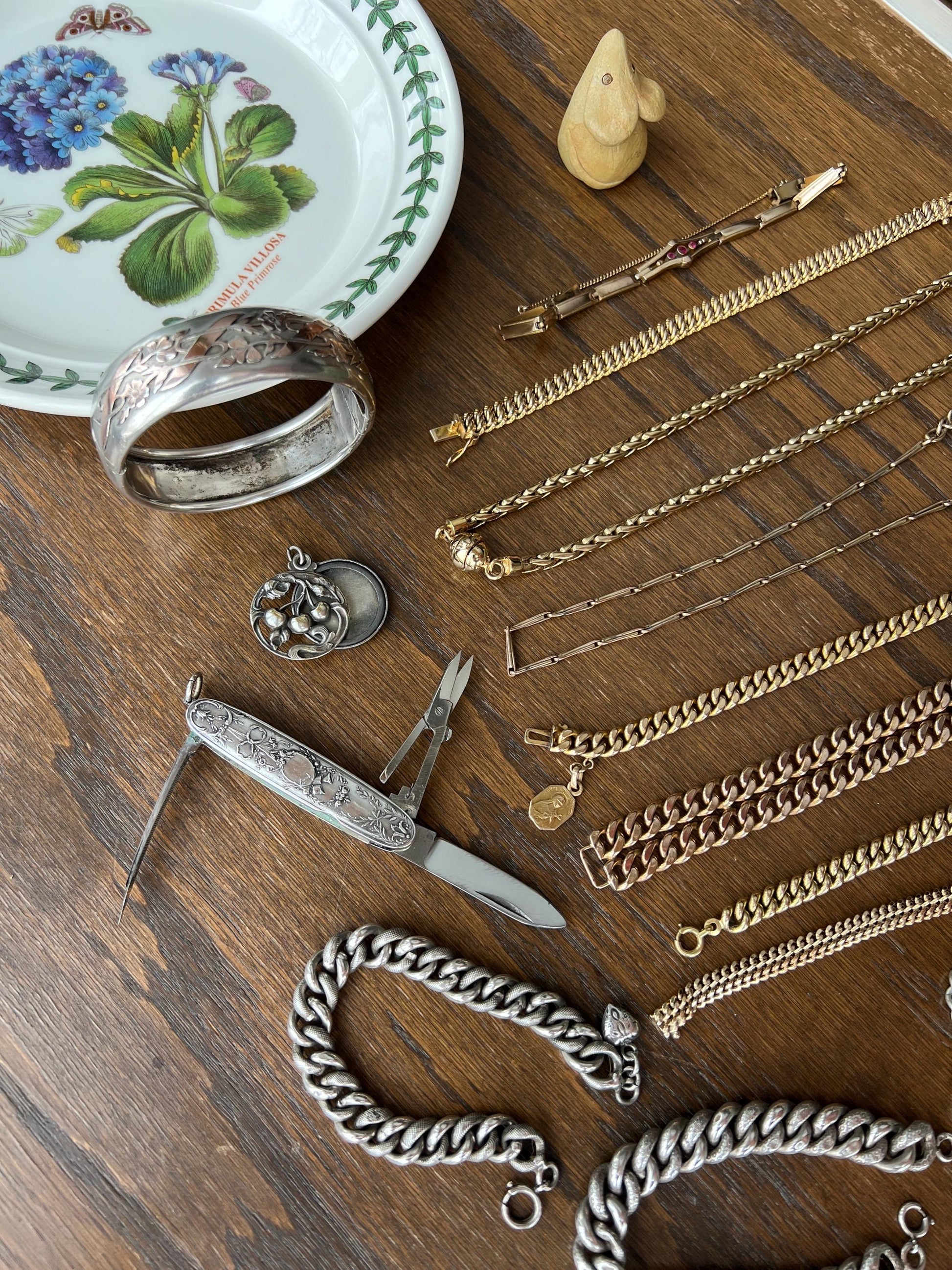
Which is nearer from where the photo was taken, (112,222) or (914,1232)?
(914,1232)

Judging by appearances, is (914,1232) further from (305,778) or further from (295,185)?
(295,185)

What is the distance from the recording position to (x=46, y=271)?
0.68 metres

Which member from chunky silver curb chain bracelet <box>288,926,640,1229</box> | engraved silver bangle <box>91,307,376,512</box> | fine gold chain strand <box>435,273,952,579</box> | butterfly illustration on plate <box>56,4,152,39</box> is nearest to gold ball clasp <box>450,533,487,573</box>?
fine gold chain strand <box>435,273,952,579</box>

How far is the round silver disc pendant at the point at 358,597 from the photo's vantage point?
0.66 m

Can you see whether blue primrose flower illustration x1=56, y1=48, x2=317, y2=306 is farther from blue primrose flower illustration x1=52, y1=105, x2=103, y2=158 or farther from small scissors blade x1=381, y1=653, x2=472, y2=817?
small scissors blade x1=381, y1=653, x2=472, y2=817

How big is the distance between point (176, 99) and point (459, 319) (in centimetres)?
29

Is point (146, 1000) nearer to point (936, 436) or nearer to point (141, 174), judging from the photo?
point (141, 174)

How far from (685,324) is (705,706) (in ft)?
1.03

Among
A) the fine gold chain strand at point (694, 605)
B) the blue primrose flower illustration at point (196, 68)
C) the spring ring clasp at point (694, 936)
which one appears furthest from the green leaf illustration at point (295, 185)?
the spring ring clasp at point (694, 936)

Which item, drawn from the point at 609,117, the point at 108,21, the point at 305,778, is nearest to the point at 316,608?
the point at 305,778

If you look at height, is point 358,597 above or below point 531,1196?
above

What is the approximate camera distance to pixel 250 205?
71 cm

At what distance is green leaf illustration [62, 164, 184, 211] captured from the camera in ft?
2.32

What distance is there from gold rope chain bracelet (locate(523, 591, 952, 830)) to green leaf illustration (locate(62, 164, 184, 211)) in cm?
52
